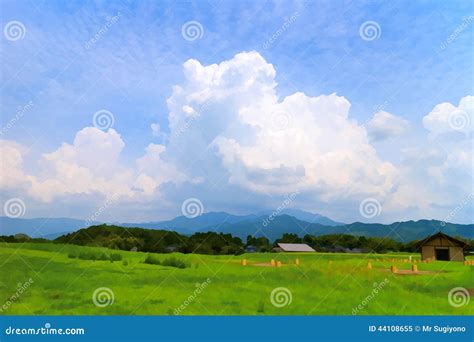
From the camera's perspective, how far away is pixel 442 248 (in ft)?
50.7

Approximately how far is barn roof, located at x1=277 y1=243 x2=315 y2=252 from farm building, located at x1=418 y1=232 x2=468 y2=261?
4335 mm

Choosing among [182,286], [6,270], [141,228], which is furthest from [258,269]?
[6,270]

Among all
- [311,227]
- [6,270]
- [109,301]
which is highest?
[311,227]

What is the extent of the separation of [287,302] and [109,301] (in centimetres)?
561

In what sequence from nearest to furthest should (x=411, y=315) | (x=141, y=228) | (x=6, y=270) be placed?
(x=411, y=315) → (x=6, y=270) → (x=141, y=228)

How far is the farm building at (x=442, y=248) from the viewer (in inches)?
602

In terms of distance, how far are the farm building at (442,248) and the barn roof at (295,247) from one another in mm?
4335

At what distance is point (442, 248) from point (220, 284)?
28.1ft

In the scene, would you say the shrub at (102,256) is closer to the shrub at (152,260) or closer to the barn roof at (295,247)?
the shrub at (152,260)

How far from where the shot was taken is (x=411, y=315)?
41.9 feet

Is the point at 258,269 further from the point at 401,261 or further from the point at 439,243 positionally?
the point at 439,243

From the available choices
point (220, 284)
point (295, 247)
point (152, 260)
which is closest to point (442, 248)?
point (295, 247)

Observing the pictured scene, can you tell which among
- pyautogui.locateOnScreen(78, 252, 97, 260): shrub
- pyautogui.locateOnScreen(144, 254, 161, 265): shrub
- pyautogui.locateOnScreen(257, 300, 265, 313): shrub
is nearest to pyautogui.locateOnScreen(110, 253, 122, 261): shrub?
pyautogui.locateOnScreen(78, 252, 97, 260): shrub

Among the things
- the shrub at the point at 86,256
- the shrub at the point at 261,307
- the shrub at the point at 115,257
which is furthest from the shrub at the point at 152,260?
the shrub at the point at 261,307
